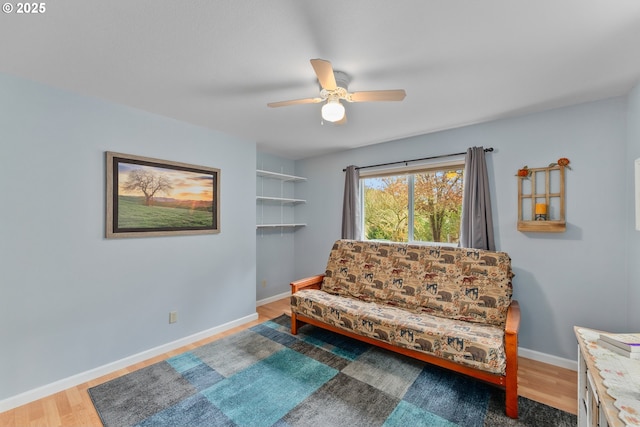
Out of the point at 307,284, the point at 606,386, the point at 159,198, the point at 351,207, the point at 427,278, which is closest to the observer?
the point at 606,386

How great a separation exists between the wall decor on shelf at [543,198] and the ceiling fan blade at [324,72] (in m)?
2.14

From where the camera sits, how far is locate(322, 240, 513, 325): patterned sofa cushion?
2.46 m

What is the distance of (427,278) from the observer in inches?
111

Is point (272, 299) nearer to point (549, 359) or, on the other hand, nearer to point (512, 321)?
point (512, 321)

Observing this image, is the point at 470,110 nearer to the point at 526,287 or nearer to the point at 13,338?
the point at 526,287

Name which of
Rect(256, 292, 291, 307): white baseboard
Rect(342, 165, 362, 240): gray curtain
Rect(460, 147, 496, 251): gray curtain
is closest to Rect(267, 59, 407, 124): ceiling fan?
Rect(460, 147, 496, 251): gray curtain

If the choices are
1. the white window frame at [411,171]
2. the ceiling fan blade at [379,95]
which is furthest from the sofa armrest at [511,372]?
the ceiling fan blade at [379,95]

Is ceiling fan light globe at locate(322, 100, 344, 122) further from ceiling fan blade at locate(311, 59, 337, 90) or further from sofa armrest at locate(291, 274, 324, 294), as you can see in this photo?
sofa armrest at locate(291, 274, 324, 294)

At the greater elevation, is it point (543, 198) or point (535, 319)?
point (543, 198)

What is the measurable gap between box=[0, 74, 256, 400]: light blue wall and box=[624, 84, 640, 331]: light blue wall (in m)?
3.83

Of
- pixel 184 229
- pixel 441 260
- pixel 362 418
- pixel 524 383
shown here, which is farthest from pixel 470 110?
pixel 184 229

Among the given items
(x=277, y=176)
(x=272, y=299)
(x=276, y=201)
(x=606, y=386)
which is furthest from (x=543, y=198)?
(x=272, y=299)

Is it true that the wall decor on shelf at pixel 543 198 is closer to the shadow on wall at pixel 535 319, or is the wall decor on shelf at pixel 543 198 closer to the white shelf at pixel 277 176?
the shadow on wall at pixel 535 319

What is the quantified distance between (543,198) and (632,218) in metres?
0.58
